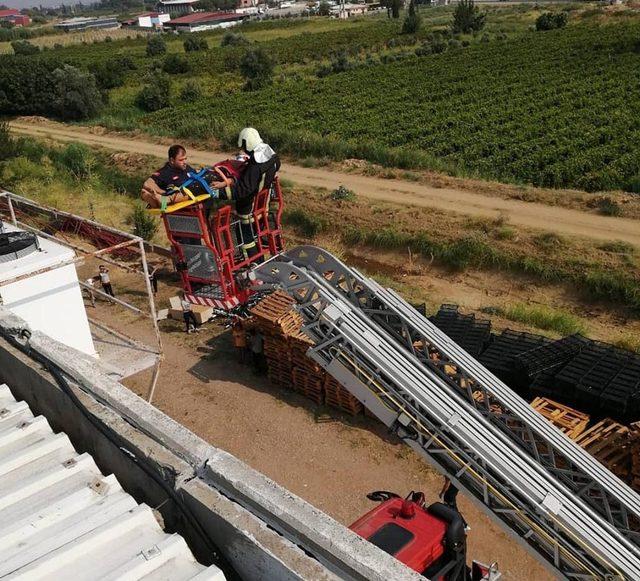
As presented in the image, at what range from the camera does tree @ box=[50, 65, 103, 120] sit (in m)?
41.9

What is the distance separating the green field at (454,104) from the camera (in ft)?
76.5

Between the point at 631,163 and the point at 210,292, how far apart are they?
1586 centimetres

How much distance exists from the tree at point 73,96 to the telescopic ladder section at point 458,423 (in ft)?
134

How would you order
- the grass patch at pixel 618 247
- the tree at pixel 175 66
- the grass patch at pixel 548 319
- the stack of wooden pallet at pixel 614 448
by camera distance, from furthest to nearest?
the tree at pixel 175 66 → the grass patch at pixel 618 247 → the grass patch at pixel 548 319 → the stack of wooden pallet at pixel 614 448

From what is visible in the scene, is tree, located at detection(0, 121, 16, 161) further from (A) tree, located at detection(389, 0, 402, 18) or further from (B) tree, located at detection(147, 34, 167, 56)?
(A) tree, located at detection(389, 0, 402, 18)

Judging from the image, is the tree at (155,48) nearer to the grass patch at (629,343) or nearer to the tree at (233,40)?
the tree at (233,40)

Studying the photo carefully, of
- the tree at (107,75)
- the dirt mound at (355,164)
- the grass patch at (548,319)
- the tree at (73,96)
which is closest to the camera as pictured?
the grass patch at (548,319)

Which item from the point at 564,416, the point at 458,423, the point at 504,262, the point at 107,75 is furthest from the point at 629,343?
the point at 107,75

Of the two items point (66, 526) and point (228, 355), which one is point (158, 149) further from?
point (66, 526)

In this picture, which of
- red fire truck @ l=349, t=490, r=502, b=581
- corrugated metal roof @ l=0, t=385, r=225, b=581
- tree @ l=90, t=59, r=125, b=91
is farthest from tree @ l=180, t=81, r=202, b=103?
corrugated metal roof @ l=0, t=385, r=225, b=581

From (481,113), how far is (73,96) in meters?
26.5

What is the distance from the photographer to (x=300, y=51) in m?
61.3

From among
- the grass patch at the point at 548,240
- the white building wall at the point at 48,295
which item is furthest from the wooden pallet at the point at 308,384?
the grass patch at the point at 548,240

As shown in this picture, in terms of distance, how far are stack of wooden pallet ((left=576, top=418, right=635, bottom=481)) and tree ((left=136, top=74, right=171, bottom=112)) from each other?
42.2 meters
